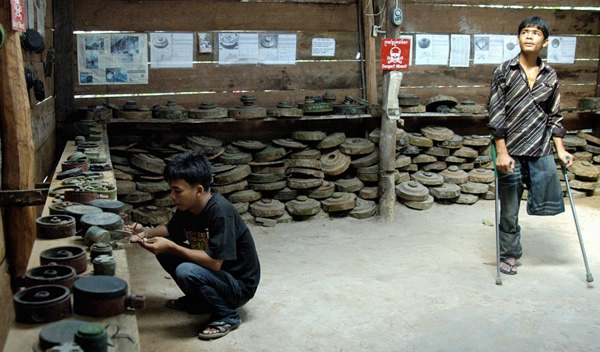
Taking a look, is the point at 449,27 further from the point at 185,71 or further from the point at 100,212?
the point at 100,212

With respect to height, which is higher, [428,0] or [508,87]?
[428,0]

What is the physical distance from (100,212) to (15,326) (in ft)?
3.52

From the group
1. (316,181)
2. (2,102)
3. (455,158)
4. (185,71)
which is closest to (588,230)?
(455,158)

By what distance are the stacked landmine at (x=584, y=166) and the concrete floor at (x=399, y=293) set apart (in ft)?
4.57

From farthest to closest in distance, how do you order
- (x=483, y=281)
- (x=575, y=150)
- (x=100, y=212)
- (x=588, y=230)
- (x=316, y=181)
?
1. (x=575, y=150)
2. (x=316, y=181)
3. (x=588, y=230)
4. (x=483, y=281)
5. (x=100, y=212)

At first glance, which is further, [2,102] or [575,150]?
[575,150]

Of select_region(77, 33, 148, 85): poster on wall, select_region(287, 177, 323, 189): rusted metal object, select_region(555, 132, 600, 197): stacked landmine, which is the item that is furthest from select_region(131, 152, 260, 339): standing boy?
select_region(555, 132, 600, 197): stacked landmine

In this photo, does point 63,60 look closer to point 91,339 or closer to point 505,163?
point 505,163

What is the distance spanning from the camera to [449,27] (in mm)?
7559

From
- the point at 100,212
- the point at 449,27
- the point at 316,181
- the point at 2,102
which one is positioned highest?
the point at 449,27

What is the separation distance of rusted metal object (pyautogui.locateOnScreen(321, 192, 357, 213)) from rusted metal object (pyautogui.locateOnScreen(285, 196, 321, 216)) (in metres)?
0.09

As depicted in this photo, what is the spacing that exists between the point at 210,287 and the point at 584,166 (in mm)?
6255

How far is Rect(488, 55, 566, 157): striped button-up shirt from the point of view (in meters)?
4.68

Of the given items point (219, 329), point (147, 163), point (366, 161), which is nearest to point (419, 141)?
point (366, 161)
